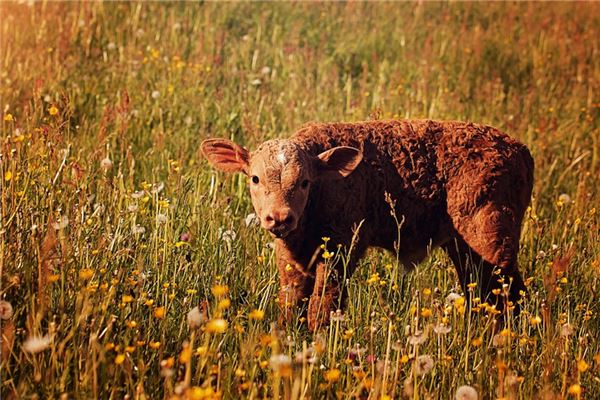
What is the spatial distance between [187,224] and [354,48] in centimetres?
559

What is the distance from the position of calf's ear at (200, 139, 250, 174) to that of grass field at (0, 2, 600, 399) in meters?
0.26

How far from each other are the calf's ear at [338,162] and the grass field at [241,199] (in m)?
0.64

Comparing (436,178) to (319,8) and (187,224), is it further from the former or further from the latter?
(319,8)

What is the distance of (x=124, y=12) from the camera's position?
10.4 meters

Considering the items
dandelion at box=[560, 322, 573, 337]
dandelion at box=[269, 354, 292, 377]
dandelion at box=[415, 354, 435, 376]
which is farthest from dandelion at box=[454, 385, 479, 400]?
dandelion at box=[269, 354, 292, 377]

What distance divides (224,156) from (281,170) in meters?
0.55

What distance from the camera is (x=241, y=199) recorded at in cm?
639

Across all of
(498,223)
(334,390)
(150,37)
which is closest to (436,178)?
(498,223)

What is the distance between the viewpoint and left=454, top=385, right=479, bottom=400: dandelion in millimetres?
3459

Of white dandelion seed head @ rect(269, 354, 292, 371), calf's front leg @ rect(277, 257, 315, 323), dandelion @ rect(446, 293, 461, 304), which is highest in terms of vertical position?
white dandelion seed head @ rect(269, 354, 292, 371)

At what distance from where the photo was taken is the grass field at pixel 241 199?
3.49 meters

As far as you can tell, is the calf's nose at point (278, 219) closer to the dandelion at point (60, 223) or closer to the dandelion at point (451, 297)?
the dandelion at point (451, 297)

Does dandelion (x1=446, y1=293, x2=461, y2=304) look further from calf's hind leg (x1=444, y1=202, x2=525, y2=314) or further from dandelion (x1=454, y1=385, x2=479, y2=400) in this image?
dandelion (x1=454, y1=385, x2=479, y2=400)

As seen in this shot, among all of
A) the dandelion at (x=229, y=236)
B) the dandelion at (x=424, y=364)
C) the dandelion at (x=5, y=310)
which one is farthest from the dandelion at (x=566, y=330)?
the dandelion at (x=5, y=310)
